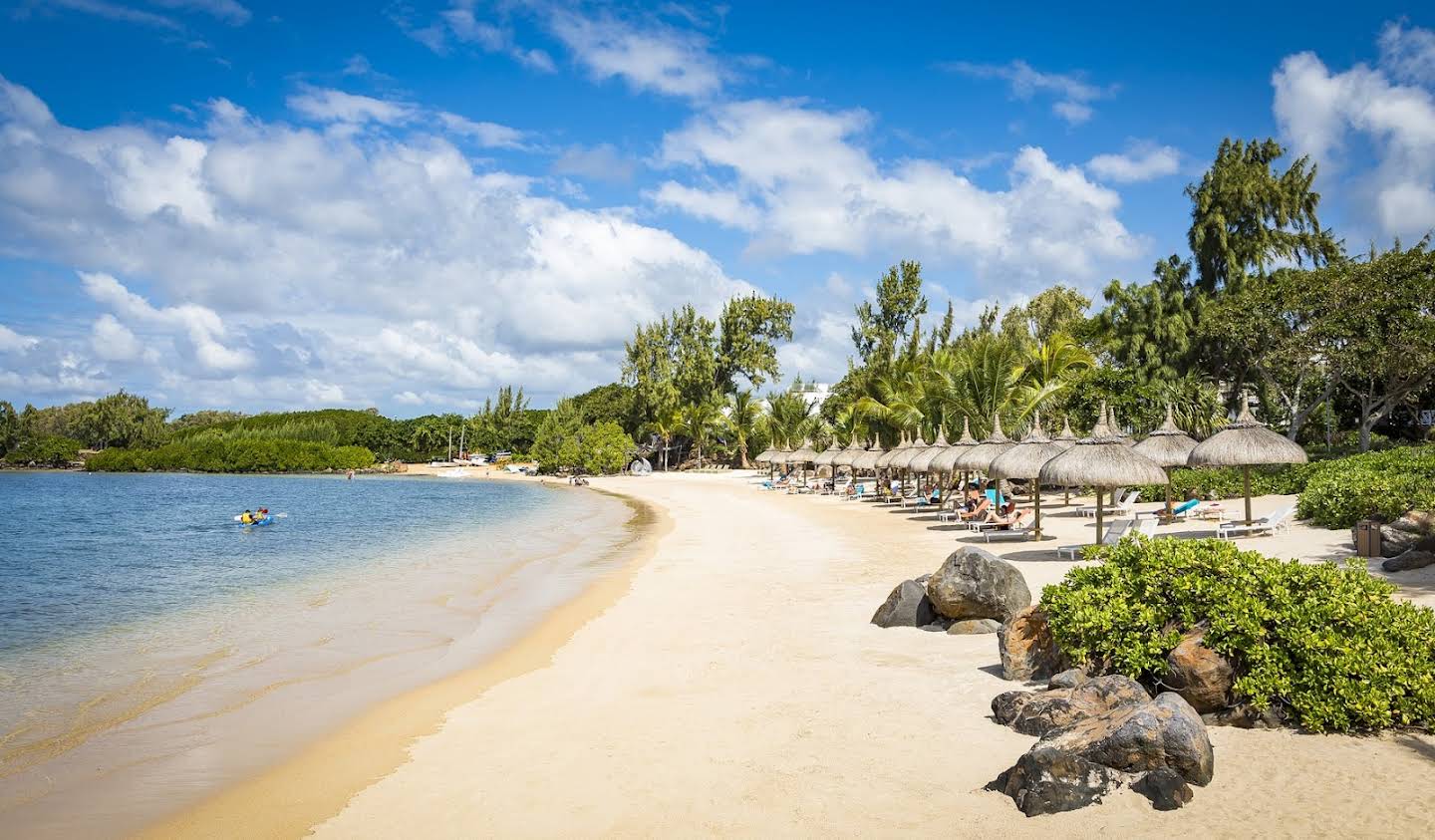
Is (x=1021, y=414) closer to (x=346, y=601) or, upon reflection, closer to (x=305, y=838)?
(x=346, y=601)

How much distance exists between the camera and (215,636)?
1051 cm

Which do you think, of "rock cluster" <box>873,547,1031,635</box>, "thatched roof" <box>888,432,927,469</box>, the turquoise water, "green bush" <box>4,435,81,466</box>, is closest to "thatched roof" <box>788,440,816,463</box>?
"thatched roof" <box>888,432,927,469</box>

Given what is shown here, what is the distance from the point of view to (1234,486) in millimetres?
20094

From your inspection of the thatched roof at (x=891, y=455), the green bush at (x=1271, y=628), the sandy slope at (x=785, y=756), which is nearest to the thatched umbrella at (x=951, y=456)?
the thatched roof at (x=891, y=455)

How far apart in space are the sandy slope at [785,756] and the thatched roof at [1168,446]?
8220mm

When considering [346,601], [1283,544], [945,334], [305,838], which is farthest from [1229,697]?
[945,334]

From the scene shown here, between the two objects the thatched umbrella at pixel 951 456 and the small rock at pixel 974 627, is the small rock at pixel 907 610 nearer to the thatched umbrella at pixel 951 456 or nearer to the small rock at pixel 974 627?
the small rock at pixel 974 627

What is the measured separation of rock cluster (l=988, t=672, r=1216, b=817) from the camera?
13.9 ft

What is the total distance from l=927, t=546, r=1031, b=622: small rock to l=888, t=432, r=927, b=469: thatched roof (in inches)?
626

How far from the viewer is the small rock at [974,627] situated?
8.00 meters

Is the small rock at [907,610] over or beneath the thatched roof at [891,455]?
beneath

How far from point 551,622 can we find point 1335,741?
26.2 ft

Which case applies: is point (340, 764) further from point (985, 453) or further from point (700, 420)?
point (700, 420)

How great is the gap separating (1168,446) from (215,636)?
16399 mm
